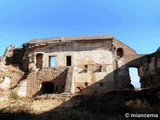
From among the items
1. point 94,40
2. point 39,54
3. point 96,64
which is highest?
point 94,40

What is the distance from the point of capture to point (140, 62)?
17.5 meters

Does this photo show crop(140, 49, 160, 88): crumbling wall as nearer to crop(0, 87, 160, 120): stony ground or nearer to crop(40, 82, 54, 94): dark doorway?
crop(0, 87, 160, 120): stony ground

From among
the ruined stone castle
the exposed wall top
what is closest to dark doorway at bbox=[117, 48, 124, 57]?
the ruined stone castle

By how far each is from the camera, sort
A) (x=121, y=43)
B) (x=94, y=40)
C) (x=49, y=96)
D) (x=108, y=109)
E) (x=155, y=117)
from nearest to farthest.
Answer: (x=155, y=117) → (x=108, y=109) → (x=49, y=96) → (x=94, y=40) → (x=121, y=43)

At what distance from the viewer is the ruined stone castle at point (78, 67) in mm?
15508

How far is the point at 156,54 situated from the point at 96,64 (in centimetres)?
598

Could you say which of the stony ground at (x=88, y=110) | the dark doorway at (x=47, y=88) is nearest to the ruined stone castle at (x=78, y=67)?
the dark doorway at (x=47, y=88)

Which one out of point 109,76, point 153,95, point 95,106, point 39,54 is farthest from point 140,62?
point 95,106

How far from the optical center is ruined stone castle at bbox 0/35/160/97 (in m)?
15.5

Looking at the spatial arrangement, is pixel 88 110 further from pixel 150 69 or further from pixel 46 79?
pixel 150 69

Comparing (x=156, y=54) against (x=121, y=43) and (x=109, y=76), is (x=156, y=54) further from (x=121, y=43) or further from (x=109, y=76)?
(x=109, y=76)

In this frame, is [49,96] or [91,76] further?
[91,76]

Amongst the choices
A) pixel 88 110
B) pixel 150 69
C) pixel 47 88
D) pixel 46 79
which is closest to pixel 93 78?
pixel 46 79

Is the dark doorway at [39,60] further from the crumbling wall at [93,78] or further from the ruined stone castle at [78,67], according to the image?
the crumbling wall at [93,78]
